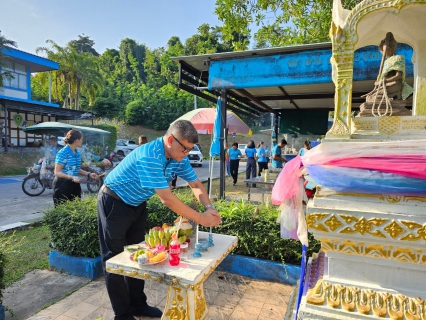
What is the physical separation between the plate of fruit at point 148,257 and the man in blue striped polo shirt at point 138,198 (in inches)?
12.5

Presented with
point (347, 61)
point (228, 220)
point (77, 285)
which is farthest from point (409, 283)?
point (77, 285)

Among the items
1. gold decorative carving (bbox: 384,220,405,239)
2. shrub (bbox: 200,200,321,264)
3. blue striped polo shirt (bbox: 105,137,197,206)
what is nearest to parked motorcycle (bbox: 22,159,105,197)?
shrub (bbox: 200,200,321,264)

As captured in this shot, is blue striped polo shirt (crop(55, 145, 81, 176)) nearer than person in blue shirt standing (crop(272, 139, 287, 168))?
Yes

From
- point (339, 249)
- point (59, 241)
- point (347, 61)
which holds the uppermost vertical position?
point (347, 61)

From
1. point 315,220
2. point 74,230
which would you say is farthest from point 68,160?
point 315,220

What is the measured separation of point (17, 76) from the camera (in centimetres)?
1930

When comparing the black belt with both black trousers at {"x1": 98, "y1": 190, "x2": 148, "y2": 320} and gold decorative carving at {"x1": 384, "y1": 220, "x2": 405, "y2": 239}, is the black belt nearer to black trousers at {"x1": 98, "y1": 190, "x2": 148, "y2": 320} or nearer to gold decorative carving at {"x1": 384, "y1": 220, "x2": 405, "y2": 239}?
black trousers at {"x1": 98, "y1": 190, "x2": 148, "y2": 320}

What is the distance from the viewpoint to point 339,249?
4.94ft

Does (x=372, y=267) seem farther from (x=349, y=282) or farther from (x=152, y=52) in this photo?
(x=152, y=52)

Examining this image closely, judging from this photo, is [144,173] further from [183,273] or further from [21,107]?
[21,107]

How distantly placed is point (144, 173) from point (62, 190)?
9.04 ft

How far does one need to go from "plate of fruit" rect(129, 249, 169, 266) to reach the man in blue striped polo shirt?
12.5 inches

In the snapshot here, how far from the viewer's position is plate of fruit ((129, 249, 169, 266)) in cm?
191

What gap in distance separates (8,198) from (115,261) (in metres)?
8.06
